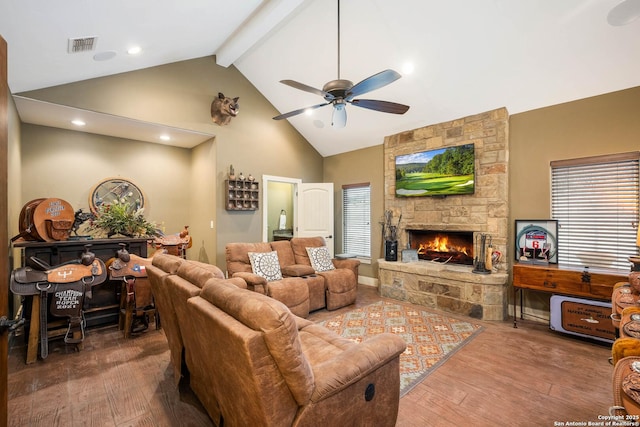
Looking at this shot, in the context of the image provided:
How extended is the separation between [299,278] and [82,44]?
3.51 meters

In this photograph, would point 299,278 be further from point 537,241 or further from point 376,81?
point 537,241

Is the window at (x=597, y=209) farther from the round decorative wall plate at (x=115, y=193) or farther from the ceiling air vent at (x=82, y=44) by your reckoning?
the round decorative wall plate at (x=115, y=193)

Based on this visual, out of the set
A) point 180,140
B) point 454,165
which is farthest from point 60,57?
point 454,165

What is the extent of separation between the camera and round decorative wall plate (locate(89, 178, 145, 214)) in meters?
4.74

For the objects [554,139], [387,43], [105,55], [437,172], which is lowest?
[437,172]

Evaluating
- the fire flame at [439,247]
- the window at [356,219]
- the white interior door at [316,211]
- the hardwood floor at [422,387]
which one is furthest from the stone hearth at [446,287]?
the white interior door at [316,211]

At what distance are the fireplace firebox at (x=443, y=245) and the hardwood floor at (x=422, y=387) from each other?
1573mm

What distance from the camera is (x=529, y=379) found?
2.49m

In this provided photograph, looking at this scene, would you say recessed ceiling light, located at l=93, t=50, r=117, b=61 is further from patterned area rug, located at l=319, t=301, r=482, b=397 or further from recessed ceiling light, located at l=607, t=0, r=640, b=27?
recessed ceiling light, located at l=607, t=0, r=640, b=27

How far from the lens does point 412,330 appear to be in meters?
3.54

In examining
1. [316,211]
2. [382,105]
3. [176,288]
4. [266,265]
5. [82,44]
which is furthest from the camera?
[316,211]

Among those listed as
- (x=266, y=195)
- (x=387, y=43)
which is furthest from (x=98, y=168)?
(x=387, y=43)

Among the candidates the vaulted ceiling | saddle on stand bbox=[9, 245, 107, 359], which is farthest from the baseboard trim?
saddle on stand bbox=[9, 245, 107, 359]

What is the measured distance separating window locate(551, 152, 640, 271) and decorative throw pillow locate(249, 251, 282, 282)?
Result: 12.4ft
